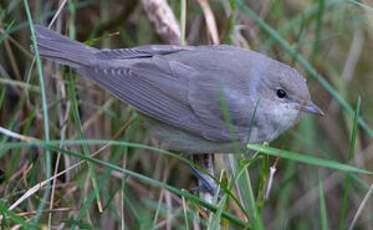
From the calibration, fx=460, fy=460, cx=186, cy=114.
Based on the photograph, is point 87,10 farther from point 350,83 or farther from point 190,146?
point 350,83

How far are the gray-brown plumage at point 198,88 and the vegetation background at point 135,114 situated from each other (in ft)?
0.61

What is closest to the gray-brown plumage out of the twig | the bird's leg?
the bird's leg

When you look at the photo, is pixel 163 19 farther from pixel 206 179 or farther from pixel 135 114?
pixel 206 179

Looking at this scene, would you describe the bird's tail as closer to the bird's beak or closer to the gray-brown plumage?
the gray-brown plumage

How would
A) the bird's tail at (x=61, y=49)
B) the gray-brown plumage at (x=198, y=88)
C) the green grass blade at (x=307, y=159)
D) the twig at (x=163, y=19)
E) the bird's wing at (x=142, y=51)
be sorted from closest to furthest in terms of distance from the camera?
the green grass blade at (x=307, y=159) → the bird's tail at (x=61, y=49) → the gray-brown plumage at (x=198, y=88) → the bird's wing at (x=142, y=51) → the twig at (x=163, y=19)

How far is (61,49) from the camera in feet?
8.58

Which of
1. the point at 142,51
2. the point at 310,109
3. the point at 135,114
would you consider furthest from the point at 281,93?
the point at 135,114

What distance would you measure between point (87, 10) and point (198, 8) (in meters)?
1.01

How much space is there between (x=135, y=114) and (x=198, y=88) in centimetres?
58

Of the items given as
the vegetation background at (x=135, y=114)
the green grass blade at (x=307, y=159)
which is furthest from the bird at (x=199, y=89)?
the green grass blade at (x=307, y=159)

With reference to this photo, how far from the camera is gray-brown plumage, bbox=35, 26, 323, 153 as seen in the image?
2.67 metres

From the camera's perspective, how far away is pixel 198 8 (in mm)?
3363

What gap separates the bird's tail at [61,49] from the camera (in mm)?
2566

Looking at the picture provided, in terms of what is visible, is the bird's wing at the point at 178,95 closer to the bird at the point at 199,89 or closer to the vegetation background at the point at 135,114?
the bird at the point at 199,89
